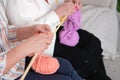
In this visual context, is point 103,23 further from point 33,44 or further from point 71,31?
point 33,44

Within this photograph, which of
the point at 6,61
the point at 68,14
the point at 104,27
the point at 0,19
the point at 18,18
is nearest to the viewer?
the point at 6,61

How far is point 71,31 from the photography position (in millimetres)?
1311

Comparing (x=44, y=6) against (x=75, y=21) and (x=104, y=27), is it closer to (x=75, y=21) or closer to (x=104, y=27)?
(x=75, y=21)

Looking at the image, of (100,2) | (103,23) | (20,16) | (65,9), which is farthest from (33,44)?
(100,2)

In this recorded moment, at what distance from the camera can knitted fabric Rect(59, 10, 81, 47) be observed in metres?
1.29

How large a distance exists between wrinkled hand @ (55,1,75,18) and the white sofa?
1.63 feet

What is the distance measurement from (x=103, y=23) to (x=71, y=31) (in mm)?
598

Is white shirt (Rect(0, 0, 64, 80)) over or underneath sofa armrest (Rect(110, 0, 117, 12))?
over

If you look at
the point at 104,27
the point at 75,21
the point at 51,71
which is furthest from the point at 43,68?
the point at 104,27

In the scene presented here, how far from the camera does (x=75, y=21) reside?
1.30 meters

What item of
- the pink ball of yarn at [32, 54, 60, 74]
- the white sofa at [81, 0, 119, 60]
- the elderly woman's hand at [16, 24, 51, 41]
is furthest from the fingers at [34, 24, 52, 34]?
the white sofa at [81, 0, 119, 60]

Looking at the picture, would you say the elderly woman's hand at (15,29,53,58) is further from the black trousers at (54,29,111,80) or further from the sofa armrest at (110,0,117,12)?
the sofa armrest at (110,0,117,12)

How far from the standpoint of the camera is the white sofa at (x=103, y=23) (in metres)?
1.75

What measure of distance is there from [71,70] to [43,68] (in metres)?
0.14
